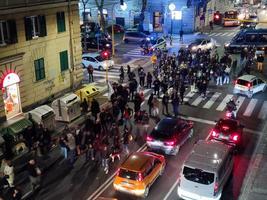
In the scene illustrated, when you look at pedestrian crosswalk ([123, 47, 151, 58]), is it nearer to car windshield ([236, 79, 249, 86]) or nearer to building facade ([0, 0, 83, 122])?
building facade ([0, 0, 83, 122])

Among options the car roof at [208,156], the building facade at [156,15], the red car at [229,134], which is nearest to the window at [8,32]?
the red car at [229,134]

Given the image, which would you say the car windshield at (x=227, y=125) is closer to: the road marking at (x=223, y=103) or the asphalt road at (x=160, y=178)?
the asphalt road at (x=160, y=178)

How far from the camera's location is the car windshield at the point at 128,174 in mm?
17531

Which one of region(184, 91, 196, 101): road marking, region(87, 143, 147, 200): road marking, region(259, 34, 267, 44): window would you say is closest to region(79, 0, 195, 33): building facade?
region(259, 34, 267, 44): window

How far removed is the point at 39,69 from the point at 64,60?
2944 mm

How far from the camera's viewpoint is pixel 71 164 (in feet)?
69.4

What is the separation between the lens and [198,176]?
54.9ft

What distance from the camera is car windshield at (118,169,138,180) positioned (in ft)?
57.5

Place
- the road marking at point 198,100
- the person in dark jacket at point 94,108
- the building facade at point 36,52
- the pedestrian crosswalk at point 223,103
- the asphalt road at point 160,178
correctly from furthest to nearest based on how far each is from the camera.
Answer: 1. the road marking at point 198,100
2. the pedestrian crosswalk at point 223,103
3. the person in dark jacket at point 94,108
4. the building facade at point 36,52
5. the asphalt road at point 160,178

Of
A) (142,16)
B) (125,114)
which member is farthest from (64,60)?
(142,16)

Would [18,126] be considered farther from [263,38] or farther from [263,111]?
[263,38]

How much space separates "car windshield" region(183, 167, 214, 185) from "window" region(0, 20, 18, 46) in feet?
45.7

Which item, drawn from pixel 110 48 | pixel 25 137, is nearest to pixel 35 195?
pixel 25 137

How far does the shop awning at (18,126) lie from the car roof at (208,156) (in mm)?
9920
